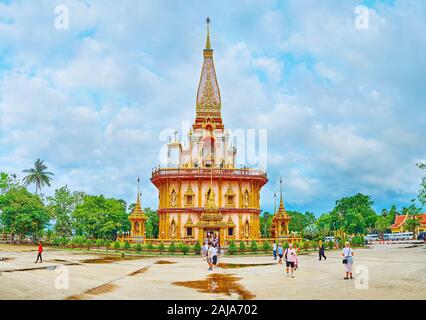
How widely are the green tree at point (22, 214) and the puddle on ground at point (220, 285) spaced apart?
4122 centimetres

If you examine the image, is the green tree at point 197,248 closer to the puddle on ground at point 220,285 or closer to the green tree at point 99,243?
the green tree at point 99,243

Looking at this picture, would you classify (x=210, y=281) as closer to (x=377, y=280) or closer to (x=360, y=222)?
(x=377, y=280)

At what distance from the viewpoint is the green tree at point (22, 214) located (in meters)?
55.1

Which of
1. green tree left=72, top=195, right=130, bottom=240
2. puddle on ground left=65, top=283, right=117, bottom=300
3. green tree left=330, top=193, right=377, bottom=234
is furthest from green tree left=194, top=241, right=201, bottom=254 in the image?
green tree left=330, top=193, right=377, bottom=234

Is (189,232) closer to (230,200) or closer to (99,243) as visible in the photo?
(230,200)

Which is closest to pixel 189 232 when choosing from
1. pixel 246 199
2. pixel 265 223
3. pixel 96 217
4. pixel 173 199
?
pixel 173 199

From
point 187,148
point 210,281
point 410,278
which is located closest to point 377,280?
Answer: point 410,278

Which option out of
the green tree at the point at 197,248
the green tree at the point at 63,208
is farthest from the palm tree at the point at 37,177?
the green tree at the point at 197,248

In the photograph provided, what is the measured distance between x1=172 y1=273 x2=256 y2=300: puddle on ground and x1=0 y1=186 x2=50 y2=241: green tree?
41.2 metres

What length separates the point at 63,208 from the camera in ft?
227
